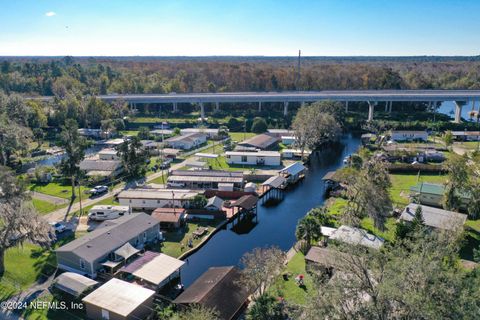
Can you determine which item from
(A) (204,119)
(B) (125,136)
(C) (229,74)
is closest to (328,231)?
(B) (125,136)

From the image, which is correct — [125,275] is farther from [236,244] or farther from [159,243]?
[236,244]

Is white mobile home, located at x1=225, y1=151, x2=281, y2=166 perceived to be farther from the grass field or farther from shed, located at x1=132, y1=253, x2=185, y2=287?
shed, located at x1=132, y1=253, x2=185, y2=287

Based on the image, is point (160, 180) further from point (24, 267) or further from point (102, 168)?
point (24, 267)

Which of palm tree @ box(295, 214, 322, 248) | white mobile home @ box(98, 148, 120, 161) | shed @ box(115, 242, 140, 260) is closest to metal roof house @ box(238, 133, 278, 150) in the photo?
white mobile home @ box(98, 148, 120, 161)

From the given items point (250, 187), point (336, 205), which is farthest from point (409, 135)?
point (250, 187)

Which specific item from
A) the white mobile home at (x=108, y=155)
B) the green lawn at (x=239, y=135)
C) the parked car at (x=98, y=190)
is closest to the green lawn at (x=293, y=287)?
the parked car at (x=98, y=190)

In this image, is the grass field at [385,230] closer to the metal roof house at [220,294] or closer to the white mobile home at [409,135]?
the metal roof house at [220,294]
